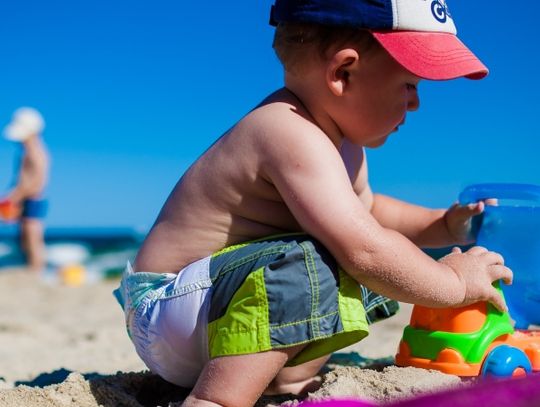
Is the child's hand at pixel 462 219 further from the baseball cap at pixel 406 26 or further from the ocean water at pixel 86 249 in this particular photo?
the ocean water at pixel 86 249

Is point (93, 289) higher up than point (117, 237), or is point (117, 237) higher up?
point (93, 289)

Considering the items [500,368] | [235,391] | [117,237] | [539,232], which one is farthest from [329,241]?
[117,237]

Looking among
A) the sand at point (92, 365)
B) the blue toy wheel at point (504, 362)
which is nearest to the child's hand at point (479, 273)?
the blue toy wheel at point (504, 362)

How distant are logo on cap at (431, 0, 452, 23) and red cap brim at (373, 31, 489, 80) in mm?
42

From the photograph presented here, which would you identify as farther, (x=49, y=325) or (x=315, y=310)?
(x=49, y=325)

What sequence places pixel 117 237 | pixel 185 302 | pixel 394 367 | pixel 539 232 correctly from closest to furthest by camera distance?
pixel 185 302 → pixel 394 367 → pixel 539 232 → pixel 117 237

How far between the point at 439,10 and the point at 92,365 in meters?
1.84

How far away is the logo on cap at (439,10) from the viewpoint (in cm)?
179

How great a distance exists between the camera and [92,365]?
9.02 ft

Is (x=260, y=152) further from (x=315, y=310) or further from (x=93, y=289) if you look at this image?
(x=93, y=289)

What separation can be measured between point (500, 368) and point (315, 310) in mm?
496

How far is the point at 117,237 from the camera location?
20.1m

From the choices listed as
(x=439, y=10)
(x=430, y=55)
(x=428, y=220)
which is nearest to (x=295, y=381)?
(x=428, y=220)

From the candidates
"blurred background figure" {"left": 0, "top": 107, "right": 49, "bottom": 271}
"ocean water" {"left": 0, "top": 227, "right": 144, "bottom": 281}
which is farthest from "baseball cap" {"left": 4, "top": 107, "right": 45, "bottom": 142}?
"ocean water" {"left": 0, "top": 227, "right": 144, "bottom": 281}
